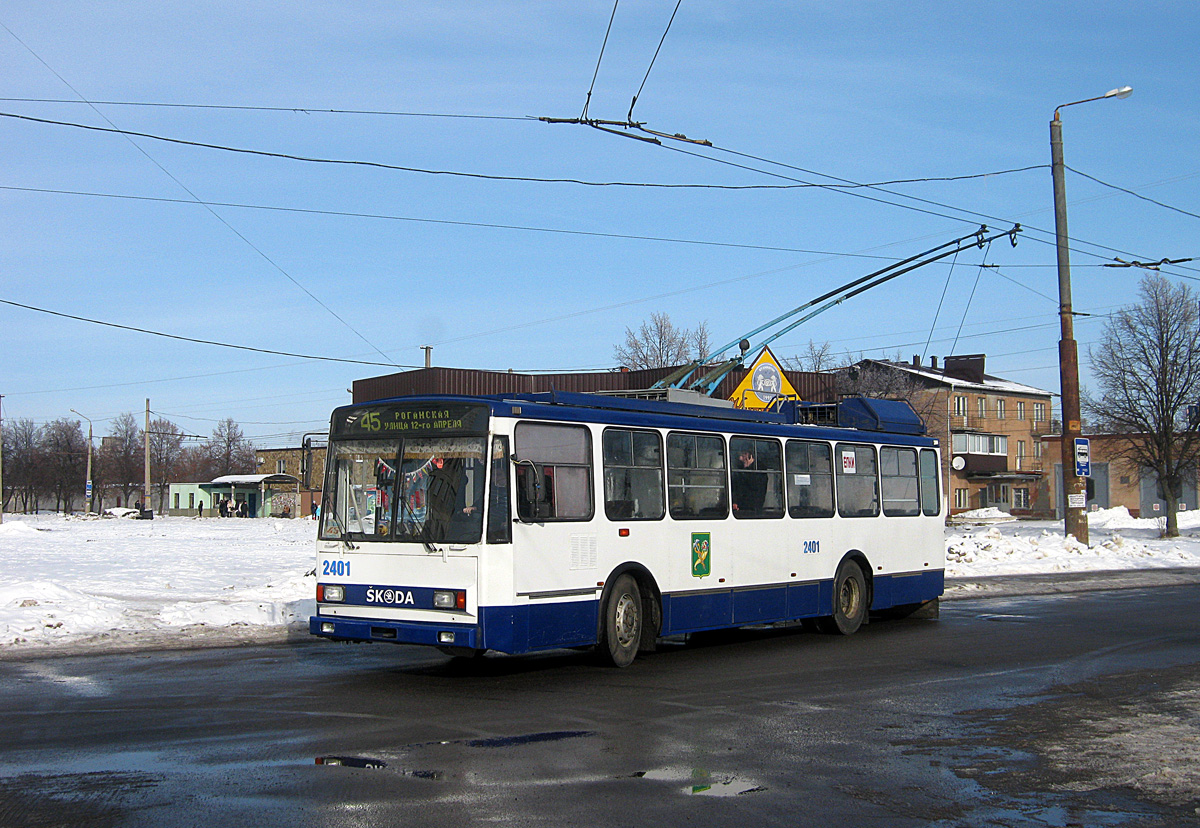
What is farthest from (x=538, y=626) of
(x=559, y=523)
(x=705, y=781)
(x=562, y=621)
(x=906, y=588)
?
(x=906, y=588)

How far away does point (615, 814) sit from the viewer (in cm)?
601

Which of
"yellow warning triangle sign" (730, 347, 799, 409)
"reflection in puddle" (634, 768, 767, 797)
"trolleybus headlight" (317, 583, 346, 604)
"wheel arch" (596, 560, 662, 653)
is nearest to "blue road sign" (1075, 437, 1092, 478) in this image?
"yellow warning triangle sign" (730, 347, 799, 409)

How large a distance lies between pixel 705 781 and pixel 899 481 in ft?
36.0

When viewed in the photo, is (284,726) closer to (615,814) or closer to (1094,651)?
(615,814)

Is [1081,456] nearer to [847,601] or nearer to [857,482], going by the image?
[857,482]

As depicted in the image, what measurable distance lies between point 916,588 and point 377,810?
41.4 ft

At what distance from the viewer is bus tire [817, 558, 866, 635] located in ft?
50.3

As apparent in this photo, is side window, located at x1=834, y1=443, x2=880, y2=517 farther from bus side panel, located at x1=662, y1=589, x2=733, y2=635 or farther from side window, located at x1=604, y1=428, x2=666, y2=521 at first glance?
side window, located at x1=604, y1=428, x2=666, y2=521

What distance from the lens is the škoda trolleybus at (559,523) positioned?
34.4 ft

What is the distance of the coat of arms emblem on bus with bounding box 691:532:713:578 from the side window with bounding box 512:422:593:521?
1.88 m

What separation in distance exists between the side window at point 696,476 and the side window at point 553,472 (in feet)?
4.82

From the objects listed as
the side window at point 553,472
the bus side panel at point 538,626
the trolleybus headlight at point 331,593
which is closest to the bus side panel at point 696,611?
the bus side panel at point 538,626

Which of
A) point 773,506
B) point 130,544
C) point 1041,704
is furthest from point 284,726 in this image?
point 130,544

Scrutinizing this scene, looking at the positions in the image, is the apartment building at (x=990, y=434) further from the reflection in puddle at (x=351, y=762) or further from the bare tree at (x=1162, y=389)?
the reflection in puddle at (x=351, y=762)
